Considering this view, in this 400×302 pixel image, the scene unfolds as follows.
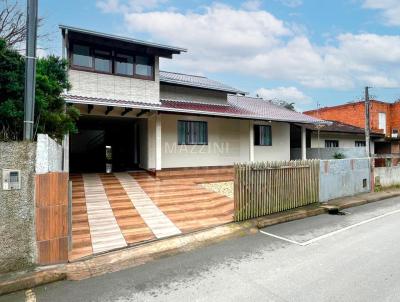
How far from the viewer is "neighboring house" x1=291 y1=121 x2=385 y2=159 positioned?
1864cm

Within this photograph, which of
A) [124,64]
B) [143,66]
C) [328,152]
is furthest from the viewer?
[328,152]

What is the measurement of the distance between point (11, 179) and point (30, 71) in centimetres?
173

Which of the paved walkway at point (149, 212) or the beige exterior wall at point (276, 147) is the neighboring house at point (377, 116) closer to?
the beige exterior wall at point (276, 147)

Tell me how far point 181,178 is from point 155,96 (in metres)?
3.87

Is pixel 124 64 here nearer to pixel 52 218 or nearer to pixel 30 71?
pixel 30 71

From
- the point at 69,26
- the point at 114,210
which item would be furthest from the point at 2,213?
the point at 69,26

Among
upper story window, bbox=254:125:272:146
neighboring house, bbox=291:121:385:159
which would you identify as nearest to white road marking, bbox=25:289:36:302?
upper story window, bbox=254:125:272:146

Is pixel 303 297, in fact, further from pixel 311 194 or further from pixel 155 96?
pixel 155 96

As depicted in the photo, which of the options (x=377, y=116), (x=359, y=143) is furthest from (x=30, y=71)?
(x=377, y=116)

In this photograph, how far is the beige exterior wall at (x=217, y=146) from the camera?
528 inches

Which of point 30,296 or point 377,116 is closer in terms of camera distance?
point 30,296

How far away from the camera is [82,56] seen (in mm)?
11375

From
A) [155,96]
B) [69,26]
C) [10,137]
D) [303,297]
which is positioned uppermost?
[69,26]

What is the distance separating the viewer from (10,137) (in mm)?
4578
